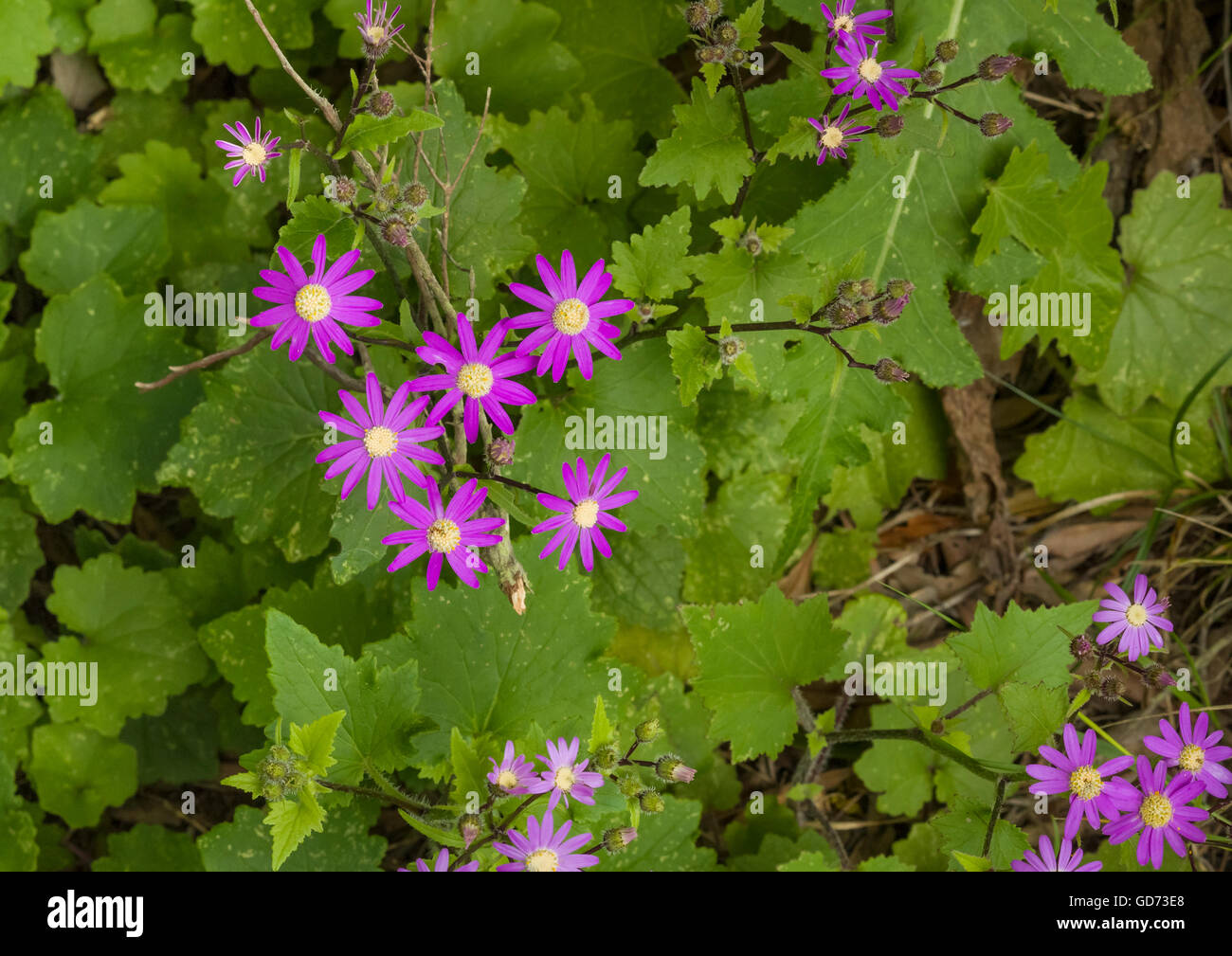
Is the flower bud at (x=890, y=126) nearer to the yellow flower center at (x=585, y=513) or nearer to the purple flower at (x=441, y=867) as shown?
the yellow flower center at (x=585, y=513)

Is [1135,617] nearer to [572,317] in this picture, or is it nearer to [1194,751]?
[1194,751]

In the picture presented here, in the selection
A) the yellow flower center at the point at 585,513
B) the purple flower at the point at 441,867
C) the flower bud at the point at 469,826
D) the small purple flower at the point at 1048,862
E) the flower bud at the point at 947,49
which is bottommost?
the small purple flower at the point at 1048,862

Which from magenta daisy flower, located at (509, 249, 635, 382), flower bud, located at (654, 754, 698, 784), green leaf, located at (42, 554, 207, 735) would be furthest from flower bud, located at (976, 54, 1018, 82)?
green leaf, located at (42, 554, 207, 735)

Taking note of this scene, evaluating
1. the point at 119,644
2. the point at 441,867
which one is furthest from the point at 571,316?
the point at 119,644

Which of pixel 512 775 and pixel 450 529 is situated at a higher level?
pixel 450 529

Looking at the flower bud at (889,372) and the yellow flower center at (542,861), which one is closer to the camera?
the yellow flower center at (542,861)

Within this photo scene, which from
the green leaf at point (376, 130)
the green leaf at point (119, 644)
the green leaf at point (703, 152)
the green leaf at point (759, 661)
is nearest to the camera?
the green leaf at point (376, 130)

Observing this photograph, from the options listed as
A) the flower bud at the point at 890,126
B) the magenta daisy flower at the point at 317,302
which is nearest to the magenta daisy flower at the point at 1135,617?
the flower bud at the point at 890,126
